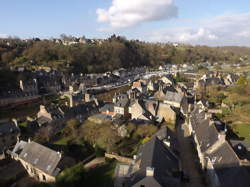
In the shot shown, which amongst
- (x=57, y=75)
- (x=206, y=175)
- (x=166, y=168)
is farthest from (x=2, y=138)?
(x=57, y=75)

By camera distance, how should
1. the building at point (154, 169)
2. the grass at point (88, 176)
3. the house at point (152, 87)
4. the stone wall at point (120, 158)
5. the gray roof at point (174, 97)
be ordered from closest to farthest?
the building at point (154, 169) → the grass at point (88, 176) → the stone wall at point (120, 158) → the gray roof at point (174, 97) → the house at point (152, 87)

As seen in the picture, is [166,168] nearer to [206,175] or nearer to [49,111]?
[206,175]

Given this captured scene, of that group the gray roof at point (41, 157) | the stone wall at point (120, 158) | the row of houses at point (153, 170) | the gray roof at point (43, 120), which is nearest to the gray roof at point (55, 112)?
the gray roof at point (43, 120)

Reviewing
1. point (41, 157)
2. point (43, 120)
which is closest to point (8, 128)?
point (43, 120)

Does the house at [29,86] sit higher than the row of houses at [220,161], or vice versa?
the house at [29,86]

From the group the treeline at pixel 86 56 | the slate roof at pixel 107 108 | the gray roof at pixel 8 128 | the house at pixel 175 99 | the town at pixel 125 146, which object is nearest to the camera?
the town at pixel 125 146

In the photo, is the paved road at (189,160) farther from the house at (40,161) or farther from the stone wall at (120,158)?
the house at (40,161)
